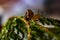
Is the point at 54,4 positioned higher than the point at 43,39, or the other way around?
the point at 54,4

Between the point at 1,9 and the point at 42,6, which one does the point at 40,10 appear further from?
the point at 1,9

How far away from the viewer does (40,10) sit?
81 cm

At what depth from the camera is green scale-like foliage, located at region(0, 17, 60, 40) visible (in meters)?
0.54

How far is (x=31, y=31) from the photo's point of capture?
0.55 meters

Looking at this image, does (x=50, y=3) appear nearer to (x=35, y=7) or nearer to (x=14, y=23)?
(x=35, y=7)

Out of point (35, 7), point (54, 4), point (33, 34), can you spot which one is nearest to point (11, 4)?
point (35, 7)

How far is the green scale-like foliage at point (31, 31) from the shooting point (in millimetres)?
538

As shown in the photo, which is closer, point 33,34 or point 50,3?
point 33,34

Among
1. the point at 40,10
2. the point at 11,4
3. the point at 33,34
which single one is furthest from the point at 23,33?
the point at 11,4

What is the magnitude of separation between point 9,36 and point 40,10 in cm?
31

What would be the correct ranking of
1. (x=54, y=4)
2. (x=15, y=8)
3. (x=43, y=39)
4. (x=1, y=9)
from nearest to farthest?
1. (x=43, y=39)
2. (x=54, y=4)
3. (x=15, y=8)
4. (x=1, y=9)

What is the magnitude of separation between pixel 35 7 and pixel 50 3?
0.10 meters

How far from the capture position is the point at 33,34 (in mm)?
547

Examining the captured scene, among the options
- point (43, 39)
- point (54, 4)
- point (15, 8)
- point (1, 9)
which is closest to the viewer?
point (43, 39)
